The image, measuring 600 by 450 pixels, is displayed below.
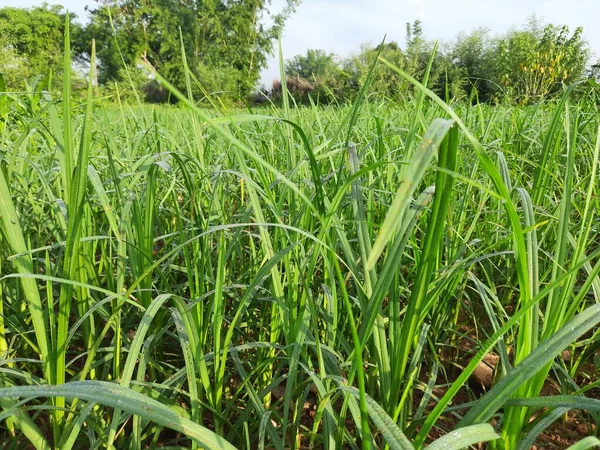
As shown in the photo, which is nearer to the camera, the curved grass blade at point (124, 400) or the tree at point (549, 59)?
the curved grass blade at point (124, 400)

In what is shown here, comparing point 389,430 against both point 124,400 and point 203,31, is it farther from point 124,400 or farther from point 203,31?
point 203,31

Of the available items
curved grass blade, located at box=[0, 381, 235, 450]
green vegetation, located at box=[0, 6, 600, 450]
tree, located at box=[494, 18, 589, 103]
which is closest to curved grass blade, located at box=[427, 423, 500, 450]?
green vegetation, located at box=[0, 6, 600, 450]

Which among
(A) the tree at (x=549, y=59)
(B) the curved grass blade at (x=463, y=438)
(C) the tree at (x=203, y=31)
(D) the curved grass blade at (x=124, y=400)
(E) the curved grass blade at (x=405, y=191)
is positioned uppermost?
(C) the tree at (x=203, y=31)

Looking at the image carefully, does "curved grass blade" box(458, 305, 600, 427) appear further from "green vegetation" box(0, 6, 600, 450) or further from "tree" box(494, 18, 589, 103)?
"tree" box(494, 18, 589, 103)

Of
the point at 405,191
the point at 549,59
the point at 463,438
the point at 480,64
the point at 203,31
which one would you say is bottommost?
the point at 463,438

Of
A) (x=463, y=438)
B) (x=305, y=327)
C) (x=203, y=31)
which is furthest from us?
(x=203, y=31)

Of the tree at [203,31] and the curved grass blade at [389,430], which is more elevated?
the tree at [203,31]

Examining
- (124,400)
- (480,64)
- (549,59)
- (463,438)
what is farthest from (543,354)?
(480,64)

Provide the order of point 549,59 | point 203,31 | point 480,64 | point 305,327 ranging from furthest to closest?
point 203,31, point 480,64, point 549,59, point 305,327

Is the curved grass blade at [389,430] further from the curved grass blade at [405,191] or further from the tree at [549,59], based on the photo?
the tree at [549,59]

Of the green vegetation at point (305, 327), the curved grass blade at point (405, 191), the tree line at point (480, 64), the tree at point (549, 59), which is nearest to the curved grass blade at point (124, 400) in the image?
the green vegetation at point (305, 327)

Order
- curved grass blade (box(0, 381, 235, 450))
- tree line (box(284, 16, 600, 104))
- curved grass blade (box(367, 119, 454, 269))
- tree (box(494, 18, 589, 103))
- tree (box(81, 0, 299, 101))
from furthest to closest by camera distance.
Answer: tree (box(81, 0, 299, 101)) < tree (box(494, 18, 589, 103)) < tree line (box(284, 16, 600, 104)) < curved grass blade (box(0, 381, 235, 450)) < curved grass blade (box(367, 119, 454, 269))

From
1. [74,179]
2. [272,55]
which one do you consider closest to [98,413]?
[74,179]

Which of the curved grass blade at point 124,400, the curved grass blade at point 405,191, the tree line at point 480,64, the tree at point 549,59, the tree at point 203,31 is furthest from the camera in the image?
the tree at point 203,31
